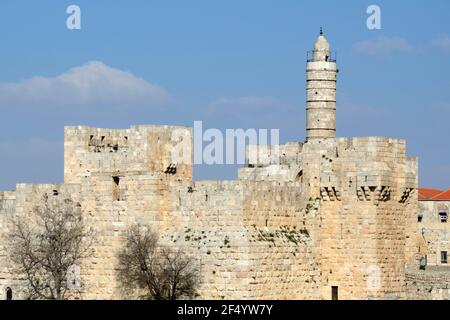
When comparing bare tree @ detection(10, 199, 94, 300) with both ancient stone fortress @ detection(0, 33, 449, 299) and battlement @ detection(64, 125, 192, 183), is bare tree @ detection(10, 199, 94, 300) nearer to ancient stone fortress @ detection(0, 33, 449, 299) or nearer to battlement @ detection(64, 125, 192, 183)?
ancient stone fortress @ detection(0, 33, 449, 299)

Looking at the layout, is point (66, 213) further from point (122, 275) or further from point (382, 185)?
point (382, 185)

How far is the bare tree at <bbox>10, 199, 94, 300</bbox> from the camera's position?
58.9m

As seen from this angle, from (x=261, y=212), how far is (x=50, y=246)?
7354mm

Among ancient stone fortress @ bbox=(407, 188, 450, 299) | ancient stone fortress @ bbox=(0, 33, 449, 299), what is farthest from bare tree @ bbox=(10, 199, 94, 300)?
ancient stone fortress @ bbox=(407, 188, 450, 299)

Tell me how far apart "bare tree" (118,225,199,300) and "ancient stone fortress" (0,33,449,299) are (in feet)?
1.14

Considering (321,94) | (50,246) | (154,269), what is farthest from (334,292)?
(321,94)

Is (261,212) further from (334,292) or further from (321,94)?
(321,94)

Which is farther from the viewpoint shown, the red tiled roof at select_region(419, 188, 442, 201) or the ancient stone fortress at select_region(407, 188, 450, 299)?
the red tiled roof at select_region(419, 188, 442, 201)

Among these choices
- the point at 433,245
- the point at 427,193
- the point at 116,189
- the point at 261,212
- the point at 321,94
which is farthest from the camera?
the point at 427,193

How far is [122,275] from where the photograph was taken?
189 feet

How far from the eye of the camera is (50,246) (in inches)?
2341
